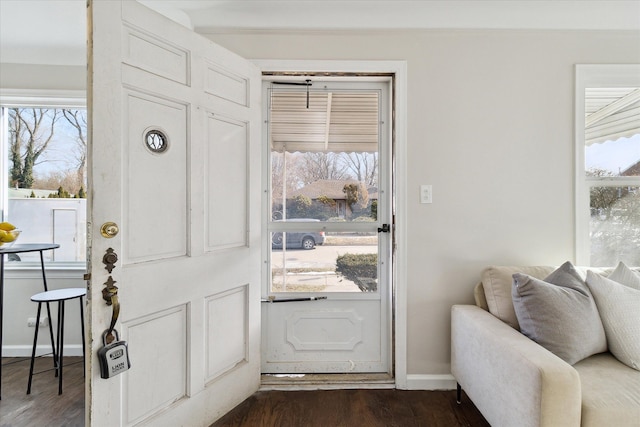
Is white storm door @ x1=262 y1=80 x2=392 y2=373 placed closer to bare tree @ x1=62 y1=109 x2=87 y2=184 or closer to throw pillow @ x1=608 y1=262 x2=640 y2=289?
throw pillow @ x1=608 y1=262 x2=640 y2=289

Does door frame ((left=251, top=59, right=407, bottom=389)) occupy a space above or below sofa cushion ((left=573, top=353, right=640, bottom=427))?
above

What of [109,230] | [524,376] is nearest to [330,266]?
[524,376]

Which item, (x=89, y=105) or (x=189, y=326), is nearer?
(x=89, y=105)

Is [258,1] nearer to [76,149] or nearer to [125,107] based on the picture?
[125,107]

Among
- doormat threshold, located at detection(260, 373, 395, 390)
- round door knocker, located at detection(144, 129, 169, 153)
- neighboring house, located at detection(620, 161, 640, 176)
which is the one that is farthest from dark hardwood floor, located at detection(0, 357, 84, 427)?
neighboring house, located at detection(620, 161, 640, 176)

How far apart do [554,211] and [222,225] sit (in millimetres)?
2039

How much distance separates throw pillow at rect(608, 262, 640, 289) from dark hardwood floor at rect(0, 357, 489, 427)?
101 centimetres

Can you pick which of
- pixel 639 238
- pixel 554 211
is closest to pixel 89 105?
pixel 554 211

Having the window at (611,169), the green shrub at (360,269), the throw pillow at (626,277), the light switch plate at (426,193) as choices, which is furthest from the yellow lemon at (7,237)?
the window at (611,169)

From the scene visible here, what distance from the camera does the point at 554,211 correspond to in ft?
6.16

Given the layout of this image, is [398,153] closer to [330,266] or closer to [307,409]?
[330,266]

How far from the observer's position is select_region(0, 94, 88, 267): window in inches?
92.6

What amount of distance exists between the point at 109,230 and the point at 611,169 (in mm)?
2855

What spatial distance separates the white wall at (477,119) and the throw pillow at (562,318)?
0.50 metres
